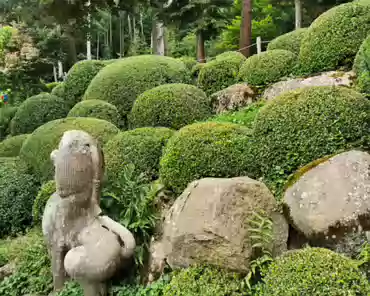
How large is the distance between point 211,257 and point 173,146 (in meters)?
1.50

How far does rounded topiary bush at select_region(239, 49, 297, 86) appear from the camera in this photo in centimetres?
707

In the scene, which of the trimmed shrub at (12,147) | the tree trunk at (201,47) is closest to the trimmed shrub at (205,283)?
the trimmed shrub at (12,147)

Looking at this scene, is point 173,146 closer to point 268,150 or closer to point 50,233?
point 268,150

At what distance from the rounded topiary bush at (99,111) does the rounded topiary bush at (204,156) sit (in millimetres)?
2741

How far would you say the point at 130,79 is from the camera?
778cm

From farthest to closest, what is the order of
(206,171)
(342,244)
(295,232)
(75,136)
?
1. (206,171)
2. (75,136)
3. (295,232)
4. (342,244)

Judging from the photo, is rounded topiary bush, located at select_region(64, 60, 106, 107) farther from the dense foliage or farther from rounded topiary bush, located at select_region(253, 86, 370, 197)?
rounded topiary bush, located at select_region(253, 86, 370, 197)

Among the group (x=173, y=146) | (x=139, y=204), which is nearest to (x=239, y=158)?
(x=173, y=146)

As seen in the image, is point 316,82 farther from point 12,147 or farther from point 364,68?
point 12,147

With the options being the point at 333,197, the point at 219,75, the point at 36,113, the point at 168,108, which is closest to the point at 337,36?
the point at 219,75

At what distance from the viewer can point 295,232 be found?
3.83 meters

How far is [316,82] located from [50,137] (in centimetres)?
399

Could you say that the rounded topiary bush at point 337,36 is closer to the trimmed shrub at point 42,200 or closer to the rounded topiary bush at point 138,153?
the rounded topiary bush at point 138,153

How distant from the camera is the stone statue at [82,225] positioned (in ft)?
12.6
